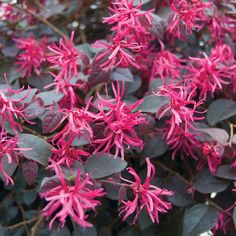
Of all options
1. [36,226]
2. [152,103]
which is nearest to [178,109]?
[152,103]

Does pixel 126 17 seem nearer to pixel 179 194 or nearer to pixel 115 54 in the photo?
pixel 115 54

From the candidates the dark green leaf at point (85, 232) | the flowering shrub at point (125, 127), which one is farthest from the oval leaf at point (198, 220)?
the dark green leaf at point (85, 232)

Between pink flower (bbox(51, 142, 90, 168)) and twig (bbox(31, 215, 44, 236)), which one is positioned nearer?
pink flower (bbox(51, 142, 90, 168))

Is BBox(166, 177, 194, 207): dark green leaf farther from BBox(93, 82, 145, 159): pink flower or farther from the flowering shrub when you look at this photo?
BBox(93, 82, 145, 159): pink flower

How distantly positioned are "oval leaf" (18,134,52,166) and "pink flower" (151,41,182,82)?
0.81ft

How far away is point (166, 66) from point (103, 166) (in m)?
0.26

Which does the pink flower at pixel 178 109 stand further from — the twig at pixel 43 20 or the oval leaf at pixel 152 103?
the twig at pixel 43 20

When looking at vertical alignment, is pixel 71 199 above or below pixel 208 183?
above

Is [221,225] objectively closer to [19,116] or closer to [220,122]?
[220,122]

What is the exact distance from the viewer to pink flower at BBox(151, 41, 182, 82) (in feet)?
2.55

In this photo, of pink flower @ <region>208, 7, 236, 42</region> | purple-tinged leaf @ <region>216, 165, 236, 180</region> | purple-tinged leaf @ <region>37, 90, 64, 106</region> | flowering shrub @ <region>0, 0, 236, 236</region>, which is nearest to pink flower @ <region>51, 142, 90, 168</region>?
flowering shrub @ <region>0, 0, 236, 236</region>

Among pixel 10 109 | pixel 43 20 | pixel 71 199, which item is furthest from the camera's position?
pixel 43 20

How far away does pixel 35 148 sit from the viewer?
1.96 feet

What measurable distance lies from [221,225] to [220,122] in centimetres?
18
